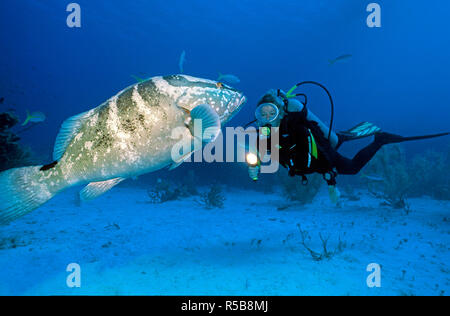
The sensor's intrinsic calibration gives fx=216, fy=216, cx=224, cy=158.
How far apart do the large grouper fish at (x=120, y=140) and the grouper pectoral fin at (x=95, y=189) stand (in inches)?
3.3

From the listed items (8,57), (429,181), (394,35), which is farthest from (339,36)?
(8,57)

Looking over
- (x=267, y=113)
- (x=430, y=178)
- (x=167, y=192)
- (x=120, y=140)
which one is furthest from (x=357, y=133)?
(x=430, y=178)

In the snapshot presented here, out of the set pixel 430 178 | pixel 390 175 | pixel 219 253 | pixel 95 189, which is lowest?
pixel 219 253

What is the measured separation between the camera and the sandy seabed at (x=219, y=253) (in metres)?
3.36

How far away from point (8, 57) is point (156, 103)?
124 m

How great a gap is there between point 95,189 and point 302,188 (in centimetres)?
922

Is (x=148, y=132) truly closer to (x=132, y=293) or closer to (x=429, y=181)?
(x=132, y=293)

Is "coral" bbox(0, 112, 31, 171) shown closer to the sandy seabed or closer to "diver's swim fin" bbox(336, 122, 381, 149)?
the sandy seabed

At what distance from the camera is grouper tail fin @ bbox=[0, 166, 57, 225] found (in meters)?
1.65

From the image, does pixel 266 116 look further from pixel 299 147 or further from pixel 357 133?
pixel 357 133

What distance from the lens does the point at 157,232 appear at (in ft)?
19.5

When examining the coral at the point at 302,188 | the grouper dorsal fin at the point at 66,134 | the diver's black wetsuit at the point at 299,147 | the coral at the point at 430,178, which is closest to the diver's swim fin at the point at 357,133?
the diver's black wetsuit at the point at 299,147

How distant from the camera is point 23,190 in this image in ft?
5.57

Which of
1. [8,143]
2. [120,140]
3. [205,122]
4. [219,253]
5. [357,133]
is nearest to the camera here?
[205,122]
